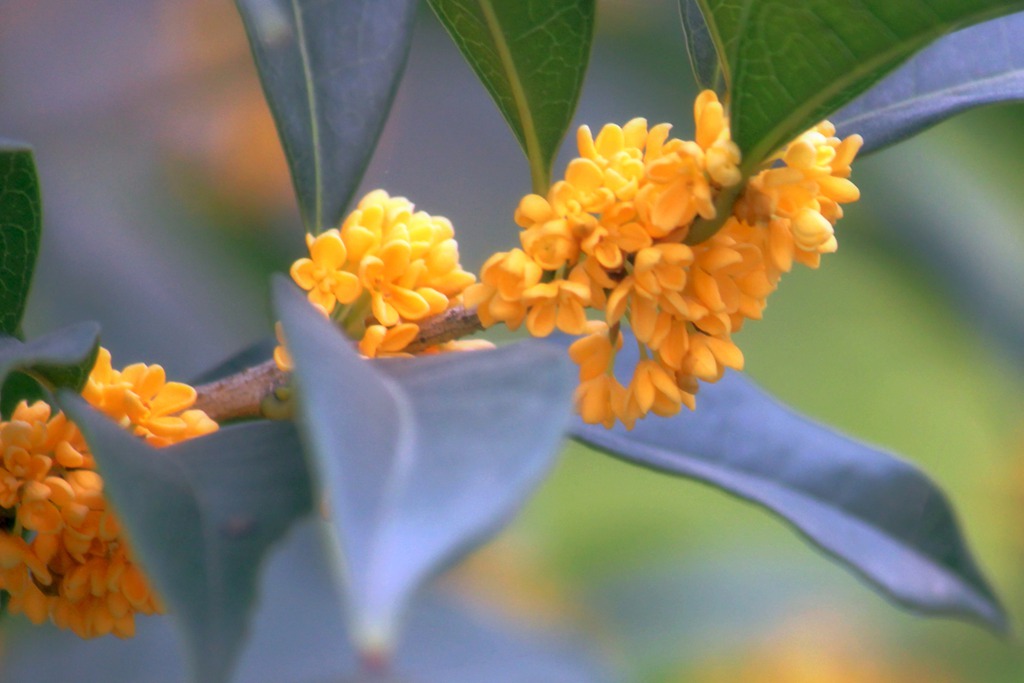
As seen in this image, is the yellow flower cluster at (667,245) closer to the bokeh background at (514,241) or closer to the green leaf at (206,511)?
the green leaf at (206,511)

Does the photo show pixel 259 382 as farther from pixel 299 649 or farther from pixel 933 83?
pixel 299 649

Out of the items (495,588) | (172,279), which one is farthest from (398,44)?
(495,588)

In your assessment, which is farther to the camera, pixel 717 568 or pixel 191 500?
pixel 717 568

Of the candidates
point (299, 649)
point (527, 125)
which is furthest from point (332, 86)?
point (299, 649)

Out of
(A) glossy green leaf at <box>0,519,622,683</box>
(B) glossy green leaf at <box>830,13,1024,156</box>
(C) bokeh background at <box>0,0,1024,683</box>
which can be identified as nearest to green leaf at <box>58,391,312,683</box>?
(B) glossy green leaf at <box>830,13,1024,156</box>

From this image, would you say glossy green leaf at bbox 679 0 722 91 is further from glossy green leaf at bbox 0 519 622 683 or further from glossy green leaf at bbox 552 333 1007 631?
glossy green leaf at bbox 0 519 622 683

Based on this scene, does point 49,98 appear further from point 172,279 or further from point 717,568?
point 717,568
